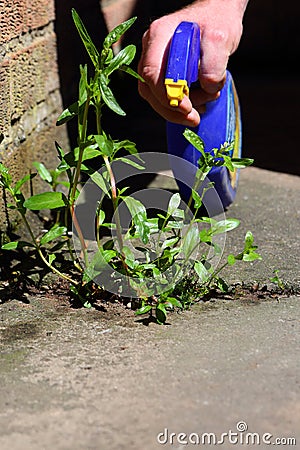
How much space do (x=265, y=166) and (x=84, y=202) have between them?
0.72 metres

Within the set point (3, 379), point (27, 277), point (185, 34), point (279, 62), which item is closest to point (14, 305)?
point (27, 277)

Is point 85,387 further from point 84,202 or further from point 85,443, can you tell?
point 84,202

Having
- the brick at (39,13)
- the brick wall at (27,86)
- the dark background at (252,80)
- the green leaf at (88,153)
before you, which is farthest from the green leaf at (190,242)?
the brick at (39,13)

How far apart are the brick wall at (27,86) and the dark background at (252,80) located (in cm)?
10

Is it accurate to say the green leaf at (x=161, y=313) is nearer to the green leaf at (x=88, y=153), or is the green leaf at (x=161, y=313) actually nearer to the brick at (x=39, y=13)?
the green leaf at (x=88, y=153)

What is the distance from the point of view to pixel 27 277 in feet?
5.80

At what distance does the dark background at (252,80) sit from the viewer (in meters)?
2.45

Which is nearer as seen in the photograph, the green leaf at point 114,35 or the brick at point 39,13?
the green leaf at point 114,35

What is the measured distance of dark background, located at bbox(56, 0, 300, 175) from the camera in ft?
8.04

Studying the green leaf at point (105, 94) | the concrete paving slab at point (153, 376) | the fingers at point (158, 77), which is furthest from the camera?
the fingers at point (158, 77)

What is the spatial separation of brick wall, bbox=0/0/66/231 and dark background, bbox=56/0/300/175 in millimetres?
105

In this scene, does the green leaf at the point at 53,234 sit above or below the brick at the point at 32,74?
below

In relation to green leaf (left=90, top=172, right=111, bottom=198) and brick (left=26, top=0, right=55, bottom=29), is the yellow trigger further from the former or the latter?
brick (left=26, top=0, right=55, bottom=29)

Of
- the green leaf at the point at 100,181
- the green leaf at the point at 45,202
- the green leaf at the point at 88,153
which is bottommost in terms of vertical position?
the green leaf at the point at 45,202
